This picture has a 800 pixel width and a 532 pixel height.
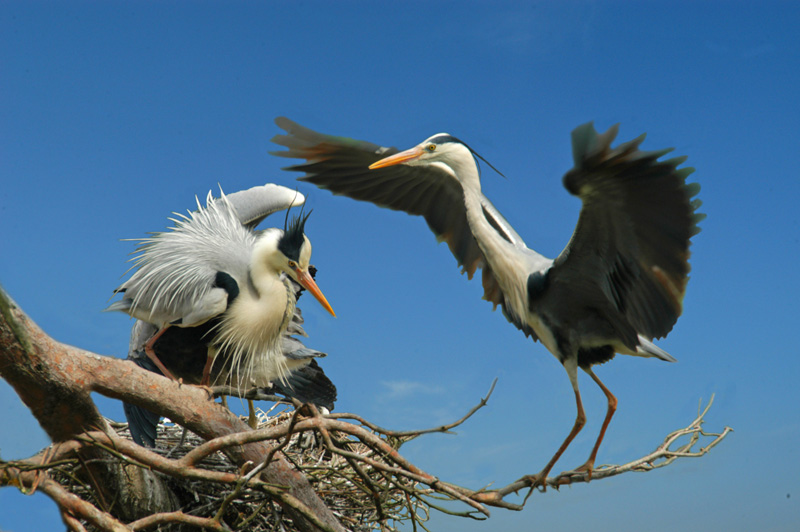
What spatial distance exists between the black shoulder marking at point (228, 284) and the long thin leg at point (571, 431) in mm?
1769

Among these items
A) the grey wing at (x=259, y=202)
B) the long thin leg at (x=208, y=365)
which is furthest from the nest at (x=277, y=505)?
the grey wing at (x=259, y=202)

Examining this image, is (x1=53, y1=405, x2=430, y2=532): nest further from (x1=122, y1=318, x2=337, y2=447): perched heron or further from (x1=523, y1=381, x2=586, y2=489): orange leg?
(x1=523, y1=381, x2=586, y2=489): orange leg

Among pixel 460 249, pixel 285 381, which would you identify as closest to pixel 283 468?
pixel 285 381

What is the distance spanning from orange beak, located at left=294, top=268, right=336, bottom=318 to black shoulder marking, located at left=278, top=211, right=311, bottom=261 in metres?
0.11

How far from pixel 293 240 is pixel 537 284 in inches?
52.8

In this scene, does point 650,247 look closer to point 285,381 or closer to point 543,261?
point 543,261

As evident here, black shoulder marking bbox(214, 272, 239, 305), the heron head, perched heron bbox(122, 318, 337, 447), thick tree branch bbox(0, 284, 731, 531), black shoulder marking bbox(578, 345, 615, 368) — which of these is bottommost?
thick tree branch bbox(0, 284, 731, 531)

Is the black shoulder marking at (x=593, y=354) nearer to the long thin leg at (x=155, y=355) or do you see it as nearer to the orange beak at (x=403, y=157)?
the orange beak at (x=403, y=157)

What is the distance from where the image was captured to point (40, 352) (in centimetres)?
251

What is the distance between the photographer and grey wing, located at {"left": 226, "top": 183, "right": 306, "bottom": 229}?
4.60 meters

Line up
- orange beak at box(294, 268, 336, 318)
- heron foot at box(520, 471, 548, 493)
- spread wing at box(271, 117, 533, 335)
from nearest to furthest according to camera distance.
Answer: heron foot at box(520, 471, 548, 493) → orange beak at box(294, 268, 336, 318) → spread wing at box(271, 117, 533, 335)

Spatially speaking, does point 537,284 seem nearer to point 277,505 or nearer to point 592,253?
point 592,253

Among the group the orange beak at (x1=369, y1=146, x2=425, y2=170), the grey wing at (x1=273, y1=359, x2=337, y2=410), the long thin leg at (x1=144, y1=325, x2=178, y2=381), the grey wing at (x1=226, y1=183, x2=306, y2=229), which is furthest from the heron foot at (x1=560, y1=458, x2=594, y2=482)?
the grey wing at (x1=226, y1=183, x2=306, y2=229)

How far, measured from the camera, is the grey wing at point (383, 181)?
4.05 metres
